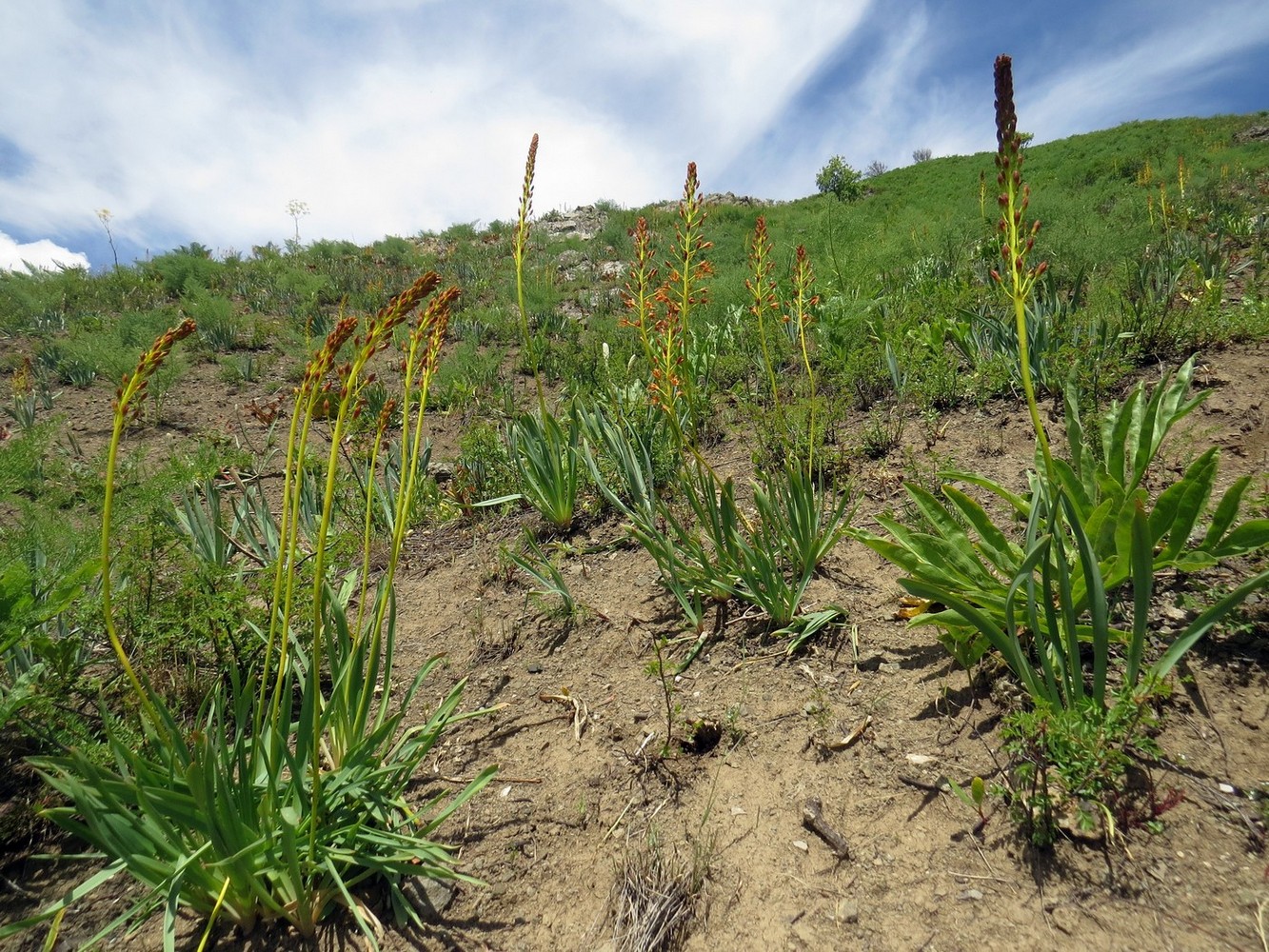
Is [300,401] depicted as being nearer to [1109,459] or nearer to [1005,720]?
[1005,720]

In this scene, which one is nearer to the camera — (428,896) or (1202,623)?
(1202,623)

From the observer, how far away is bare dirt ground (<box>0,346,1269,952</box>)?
1.39m

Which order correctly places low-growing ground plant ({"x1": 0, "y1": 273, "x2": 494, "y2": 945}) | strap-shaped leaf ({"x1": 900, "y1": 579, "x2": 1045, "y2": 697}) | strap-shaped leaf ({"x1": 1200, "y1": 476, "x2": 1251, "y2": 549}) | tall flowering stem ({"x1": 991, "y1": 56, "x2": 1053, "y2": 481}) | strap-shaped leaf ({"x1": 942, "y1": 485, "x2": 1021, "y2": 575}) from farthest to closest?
1. strap-shaped leaf ({"x1": 942, "y1": 485, "x2": 1021, "y2": 575})
2. strap-shaped leaf ({"x1": 1200, "y1": 476, "x2": 1251, "y2": 549})
3. strap-shaped leaf ({"x1": 900, "y1": 579, "x2": 1045, "y2": 697})
4. tall flowering stem ({"x1": 991, "y1": 56, "x2": 1053, "y2": 481})
5. low-growing ground plant ({"x1": 0, "y1": 273, "x2": 494, "y2": 945})

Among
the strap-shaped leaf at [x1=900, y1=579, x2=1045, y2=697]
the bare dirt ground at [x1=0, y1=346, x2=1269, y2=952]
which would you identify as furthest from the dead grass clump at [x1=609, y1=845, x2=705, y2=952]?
the strap-shaped leaf at [x1=900, y1=579, x2=1045, y2=697]

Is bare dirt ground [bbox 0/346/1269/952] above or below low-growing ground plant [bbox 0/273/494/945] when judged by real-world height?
below

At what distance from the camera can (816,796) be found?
1.82 m

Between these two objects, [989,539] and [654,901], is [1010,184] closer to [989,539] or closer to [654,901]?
[989,539]

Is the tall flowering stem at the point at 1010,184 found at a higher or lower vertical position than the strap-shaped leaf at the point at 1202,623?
higher

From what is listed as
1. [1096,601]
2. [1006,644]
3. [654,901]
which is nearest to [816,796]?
[654,901]

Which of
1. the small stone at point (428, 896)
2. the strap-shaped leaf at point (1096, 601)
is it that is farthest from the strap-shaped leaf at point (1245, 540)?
the small stone at point (428, 896)

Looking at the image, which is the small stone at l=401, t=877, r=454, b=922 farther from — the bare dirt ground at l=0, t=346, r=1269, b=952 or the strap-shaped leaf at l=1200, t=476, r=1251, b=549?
the strap-shaped leaf at l=1200, t=476, r=1251, b=549

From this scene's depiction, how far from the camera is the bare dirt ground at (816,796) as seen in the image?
1392mm

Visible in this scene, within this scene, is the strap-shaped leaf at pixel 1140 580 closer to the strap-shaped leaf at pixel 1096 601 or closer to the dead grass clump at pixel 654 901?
the strap-shaped leaf at pixel 1096 601

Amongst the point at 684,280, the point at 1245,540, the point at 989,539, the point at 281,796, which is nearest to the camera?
the point at 281,796
